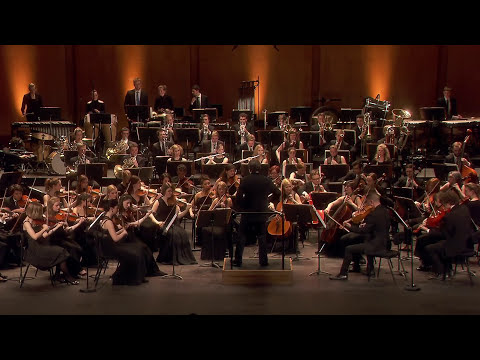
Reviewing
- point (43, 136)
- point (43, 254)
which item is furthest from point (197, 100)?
point (43, 254)

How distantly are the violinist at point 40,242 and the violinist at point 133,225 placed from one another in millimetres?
764

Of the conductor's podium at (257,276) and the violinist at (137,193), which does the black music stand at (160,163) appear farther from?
the conductor's podium at (257,276)

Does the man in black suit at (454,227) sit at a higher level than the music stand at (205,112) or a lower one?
lower

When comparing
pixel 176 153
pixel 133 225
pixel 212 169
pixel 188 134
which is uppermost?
pixel 188 134

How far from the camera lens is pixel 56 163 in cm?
1338

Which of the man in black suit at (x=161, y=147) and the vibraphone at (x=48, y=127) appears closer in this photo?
the man in black suit at (x=161, y=147)

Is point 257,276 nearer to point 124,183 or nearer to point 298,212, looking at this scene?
point 298,212

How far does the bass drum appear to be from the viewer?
526 inches

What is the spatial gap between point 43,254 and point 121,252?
37.1 inches

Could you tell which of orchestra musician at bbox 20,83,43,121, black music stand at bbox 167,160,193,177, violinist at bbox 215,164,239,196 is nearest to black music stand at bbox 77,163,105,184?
black music stand at bbox 167,160,193,177

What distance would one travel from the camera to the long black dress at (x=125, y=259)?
8.84 m

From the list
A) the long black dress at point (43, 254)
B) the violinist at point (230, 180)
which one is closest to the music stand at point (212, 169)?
the violinist at point (230, 180)
